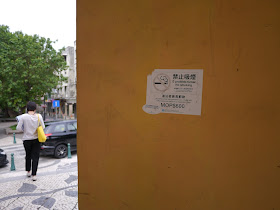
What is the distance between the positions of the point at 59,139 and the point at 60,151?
538 millimetres

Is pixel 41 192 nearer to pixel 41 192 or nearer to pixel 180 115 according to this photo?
pixel 41 192

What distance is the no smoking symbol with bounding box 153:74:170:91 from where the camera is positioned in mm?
1330

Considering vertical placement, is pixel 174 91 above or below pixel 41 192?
above

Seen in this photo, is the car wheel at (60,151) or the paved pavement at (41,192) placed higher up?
the paved pavement at (41,192)

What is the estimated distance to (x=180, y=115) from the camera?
1321mm

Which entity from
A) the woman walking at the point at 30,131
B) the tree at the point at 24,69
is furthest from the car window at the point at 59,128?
the tree at the point at 24,69

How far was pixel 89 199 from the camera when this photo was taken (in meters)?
1.58

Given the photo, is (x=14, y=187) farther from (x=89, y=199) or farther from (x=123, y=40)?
(x=123, y=40)

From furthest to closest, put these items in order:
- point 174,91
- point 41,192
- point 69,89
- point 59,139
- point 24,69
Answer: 1. point 69,89
2. point 24,69
3. point 59,139
4. point 41,192
5. point 174,91

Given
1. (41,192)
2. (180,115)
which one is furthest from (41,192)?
(180,115)

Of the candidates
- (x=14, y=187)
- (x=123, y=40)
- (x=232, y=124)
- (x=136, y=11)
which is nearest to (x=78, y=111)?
(x=123, y=40)

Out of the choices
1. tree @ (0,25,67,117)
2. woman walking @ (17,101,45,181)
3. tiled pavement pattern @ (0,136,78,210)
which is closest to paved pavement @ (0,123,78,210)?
tiled pavement pattern @ (0,136,78,210)

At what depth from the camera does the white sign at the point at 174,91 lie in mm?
1278

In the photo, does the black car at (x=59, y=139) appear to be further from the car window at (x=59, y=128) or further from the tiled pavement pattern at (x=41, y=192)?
the tiled pavement pattern at (x=41, y=192)
